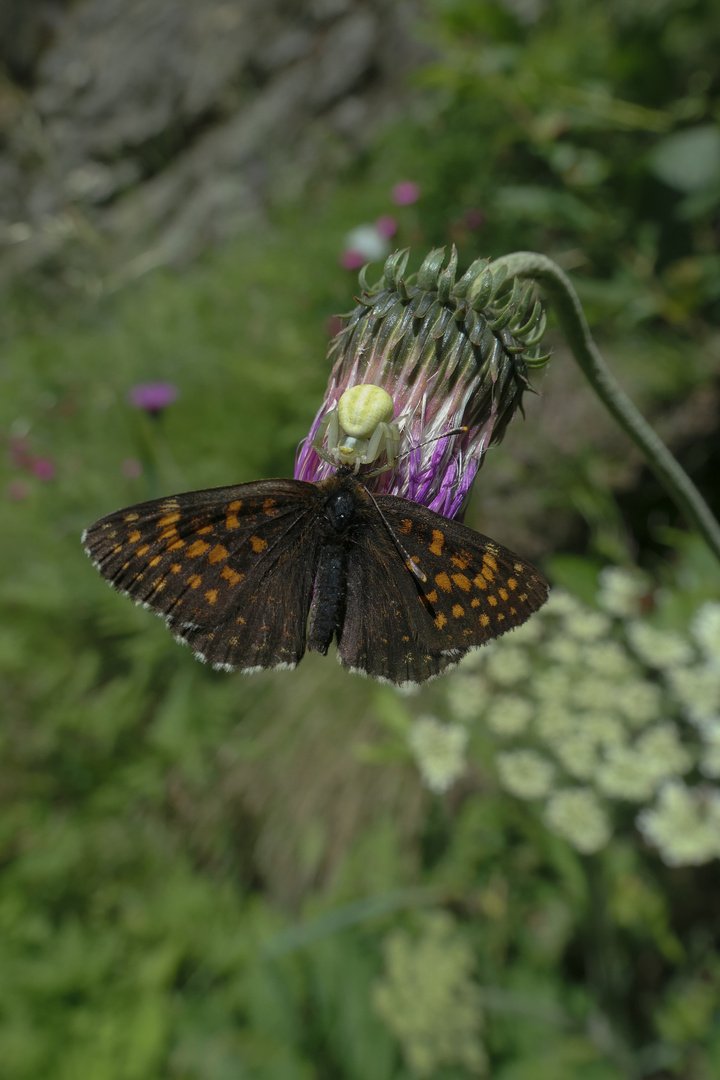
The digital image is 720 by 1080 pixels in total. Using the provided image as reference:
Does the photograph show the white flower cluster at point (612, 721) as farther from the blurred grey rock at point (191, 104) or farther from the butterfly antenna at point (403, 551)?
the blurred grey rock at point (191, 104)

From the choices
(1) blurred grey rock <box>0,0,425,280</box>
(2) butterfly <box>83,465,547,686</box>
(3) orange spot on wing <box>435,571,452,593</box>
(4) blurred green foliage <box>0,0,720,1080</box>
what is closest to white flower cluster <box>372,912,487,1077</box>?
(4) blurred green foliage <box>0,0,720,1080</box>

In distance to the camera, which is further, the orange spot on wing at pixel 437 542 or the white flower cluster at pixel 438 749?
the white flower cluster at pixel 438 749

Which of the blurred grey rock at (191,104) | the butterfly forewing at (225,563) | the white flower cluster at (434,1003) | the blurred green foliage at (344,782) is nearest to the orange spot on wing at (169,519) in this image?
the butterfly forewing at (225,563)

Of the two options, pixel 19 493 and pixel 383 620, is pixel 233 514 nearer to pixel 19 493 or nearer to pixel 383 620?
pixel 383 620

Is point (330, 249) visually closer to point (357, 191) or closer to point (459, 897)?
point (357, 191)

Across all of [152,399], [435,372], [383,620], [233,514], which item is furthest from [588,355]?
[152,399]

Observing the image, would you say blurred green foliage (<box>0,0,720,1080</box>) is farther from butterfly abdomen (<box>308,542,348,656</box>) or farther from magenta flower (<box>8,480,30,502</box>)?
butterfly abdomen (<box>308,542,348,656</box>)

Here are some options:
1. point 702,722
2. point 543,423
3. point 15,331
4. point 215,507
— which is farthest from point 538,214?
point 15,331
